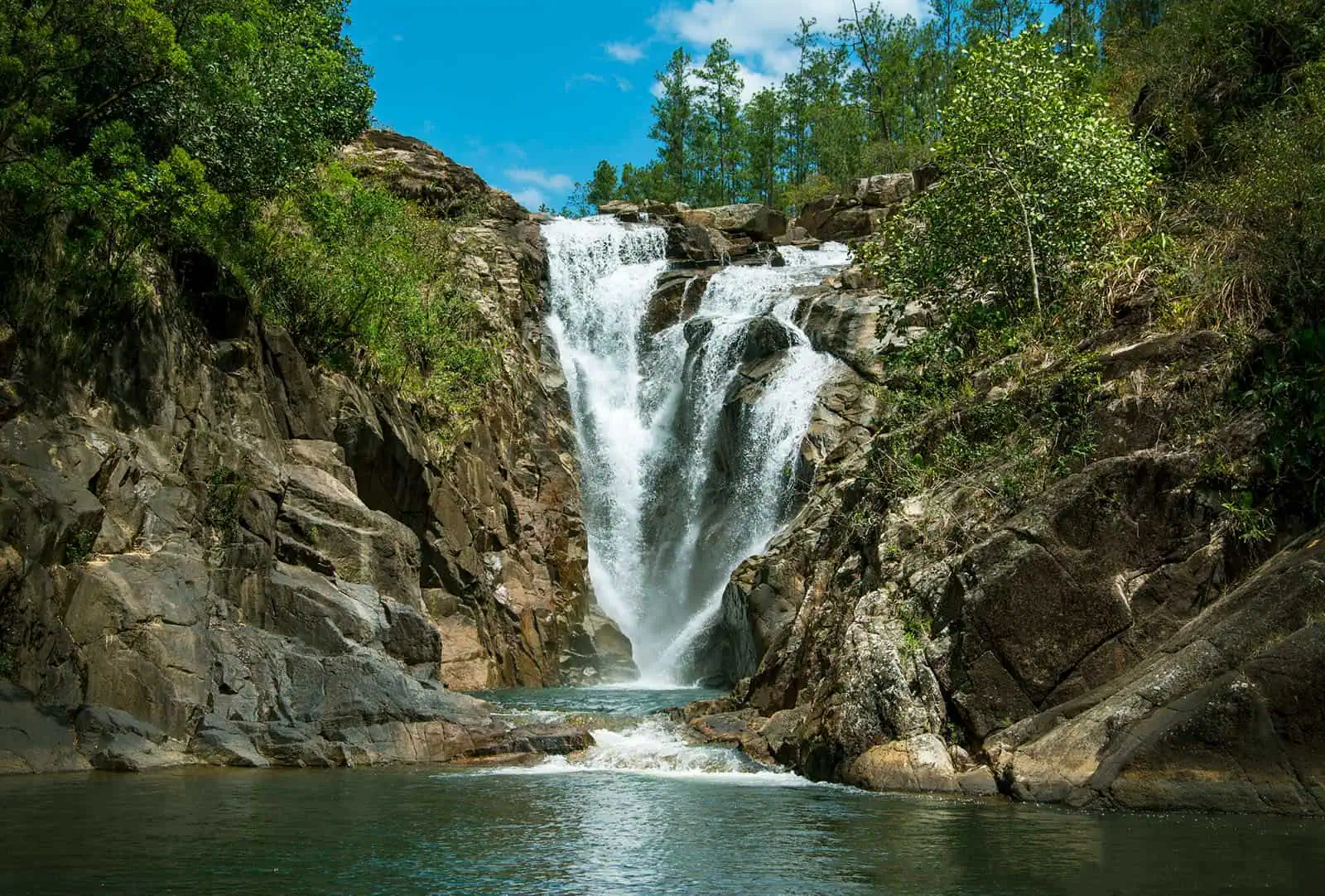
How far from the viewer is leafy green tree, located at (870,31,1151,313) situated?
19344 millimetres

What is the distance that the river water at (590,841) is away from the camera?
28.0 ft

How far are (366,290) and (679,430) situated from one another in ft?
40.8

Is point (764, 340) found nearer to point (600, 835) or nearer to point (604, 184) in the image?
point (600, 835)

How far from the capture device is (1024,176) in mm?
19719

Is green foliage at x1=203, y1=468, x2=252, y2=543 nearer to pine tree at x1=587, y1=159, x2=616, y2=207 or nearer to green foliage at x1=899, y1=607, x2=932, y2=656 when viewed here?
green foliage at x1=899, y1=607, x2=932, y2=656

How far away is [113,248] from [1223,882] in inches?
718

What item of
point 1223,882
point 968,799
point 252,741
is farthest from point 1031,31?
point 252,741

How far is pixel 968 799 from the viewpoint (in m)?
12.7

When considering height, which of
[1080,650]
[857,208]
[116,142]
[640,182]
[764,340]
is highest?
[640,182]

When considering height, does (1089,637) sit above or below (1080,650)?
above

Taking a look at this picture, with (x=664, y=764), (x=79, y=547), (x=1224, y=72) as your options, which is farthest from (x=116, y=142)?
(x=1224, y=72)

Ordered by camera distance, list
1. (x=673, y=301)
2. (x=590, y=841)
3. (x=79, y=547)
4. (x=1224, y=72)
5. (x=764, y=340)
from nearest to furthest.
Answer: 1. (x=590, y=841)
2. (x=79, y=547)
3. (x=1224, y=72)
4. (x=764, y=340)
5. (x=673, y=301)

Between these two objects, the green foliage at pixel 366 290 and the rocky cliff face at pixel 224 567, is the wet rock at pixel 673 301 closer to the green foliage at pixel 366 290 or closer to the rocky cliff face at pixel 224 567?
the green foliage at pixel 366 290

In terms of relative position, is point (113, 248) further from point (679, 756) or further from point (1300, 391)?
point (1300, 391)
